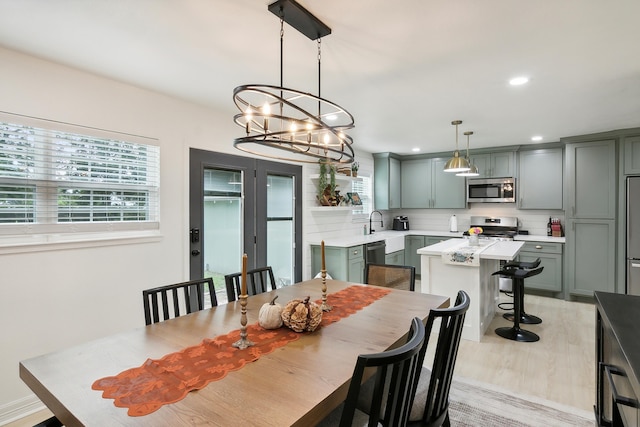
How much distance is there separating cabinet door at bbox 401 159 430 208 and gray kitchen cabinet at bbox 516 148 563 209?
150 centimetres

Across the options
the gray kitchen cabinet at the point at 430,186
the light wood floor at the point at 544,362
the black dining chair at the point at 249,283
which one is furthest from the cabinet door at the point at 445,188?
the black dining chair at the point at 249,283

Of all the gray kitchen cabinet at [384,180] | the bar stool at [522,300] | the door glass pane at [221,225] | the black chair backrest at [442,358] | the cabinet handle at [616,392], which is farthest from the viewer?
the gray kitchen cabinet at [384,180]

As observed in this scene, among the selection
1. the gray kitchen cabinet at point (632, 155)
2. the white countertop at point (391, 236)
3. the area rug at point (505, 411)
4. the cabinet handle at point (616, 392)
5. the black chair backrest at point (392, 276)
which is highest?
the gray kitchen cabinet at point (632, 155)

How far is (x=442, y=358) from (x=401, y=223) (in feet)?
17.5

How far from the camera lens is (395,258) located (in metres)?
5.81

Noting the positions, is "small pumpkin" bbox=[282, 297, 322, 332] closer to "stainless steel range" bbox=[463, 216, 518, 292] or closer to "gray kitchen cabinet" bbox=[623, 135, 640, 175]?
"stainless steel range" bbox=[463, 216, 518, 292]

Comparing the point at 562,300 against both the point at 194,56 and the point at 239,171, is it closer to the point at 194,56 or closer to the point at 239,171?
the point at 239,171

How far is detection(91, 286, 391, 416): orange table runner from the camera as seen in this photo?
109 centimetres

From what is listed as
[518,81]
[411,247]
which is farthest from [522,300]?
[411,247]

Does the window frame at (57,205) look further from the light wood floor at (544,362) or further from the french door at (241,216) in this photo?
the light wood floor at (544,362)

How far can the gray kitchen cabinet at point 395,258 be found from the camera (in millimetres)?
5488

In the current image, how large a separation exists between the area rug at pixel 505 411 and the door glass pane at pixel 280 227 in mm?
2414

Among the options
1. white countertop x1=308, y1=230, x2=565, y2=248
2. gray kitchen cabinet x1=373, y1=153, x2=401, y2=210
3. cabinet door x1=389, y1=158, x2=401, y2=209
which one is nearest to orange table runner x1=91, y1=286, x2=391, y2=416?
white countertop x1=308, y1=230, x2=565, y2=248

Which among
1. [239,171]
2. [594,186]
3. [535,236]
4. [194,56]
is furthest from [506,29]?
[535,236]
